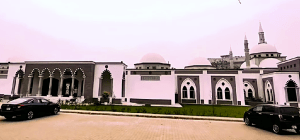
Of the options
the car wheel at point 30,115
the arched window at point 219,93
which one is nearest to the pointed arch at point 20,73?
the car wheel at point 30,115

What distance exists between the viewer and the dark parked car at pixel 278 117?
7.40 meters

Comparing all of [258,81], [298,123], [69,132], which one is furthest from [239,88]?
[69,132]

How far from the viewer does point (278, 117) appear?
25.0 ft

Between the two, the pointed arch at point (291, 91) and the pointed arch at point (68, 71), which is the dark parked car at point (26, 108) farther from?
the pointed arch at point (291, 91)

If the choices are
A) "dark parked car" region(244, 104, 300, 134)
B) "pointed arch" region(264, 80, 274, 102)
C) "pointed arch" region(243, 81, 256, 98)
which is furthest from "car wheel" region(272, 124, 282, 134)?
"pointed arch" region(243, 81, 256, 98)

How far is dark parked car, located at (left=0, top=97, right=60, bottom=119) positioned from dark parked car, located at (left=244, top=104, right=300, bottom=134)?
14.2m

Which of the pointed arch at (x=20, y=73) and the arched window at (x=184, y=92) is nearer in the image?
the pointed arch at (x=20, y=73)

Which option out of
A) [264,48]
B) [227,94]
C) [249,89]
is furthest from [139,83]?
[264,48]

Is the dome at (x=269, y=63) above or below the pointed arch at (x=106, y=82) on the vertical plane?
above

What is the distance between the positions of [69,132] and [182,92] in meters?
24.0

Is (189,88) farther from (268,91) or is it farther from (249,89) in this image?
(268,91)

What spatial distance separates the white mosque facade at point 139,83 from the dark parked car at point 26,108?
12650mm

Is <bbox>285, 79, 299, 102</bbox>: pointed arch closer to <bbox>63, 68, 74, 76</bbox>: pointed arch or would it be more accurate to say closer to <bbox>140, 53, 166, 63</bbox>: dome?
<bbox>140, 53, 166, 63</bbox>: dome

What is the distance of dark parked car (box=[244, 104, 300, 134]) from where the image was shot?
7.40 meters
